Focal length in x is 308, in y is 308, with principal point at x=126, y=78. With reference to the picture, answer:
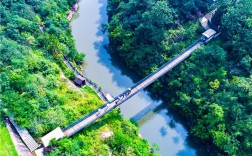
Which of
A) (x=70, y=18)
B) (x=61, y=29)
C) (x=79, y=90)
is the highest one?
(x=70, y=18)

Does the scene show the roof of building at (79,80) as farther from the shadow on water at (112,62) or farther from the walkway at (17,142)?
the walkway at (17,142)

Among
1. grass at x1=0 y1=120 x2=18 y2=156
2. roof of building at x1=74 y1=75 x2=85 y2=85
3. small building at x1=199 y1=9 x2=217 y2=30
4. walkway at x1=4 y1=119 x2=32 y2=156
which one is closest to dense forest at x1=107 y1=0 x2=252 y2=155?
small building at x1=199 y1=9 x2=217 y2=30

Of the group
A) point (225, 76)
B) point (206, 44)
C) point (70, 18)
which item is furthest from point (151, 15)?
point (70, 18)

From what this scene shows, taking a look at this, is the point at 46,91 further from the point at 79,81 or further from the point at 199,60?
the point at 199,60

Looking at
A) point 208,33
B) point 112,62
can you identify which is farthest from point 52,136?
point 208,33

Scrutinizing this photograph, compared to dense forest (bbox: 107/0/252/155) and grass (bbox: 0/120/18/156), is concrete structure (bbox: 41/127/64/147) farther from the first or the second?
dense forest (bbox: 107/0/252/155)

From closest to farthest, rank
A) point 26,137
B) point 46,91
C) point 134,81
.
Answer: point 26,137, point 46,91, point 134,81

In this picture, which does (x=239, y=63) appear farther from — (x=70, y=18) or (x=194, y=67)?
(x=70, y=18)
